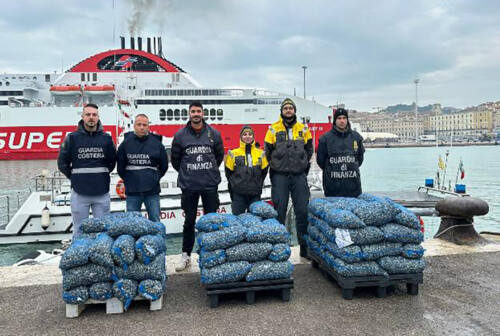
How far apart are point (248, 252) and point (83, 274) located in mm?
1340

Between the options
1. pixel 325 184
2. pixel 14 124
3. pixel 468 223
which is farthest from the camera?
pixel 14 124

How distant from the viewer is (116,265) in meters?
3.02

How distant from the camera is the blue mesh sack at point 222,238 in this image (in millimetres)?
3184

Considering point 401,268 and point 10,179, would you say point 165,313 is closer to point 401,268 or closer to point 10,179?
point 401,268

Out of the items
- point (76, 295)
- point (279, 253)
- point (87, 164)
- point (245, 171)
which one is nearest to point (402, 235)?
point (279, 253)

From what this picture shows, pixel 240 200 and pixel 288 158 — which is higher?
pixel 288 158

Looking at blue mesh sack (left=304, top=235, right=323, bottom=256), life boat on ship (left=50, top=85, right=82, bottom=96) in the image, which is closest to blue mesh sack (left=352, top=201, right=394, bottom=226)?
blue mesh sack (left=304, top=235, right=323, bottom=256)

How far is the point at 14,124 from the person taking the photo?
35156 millimetres

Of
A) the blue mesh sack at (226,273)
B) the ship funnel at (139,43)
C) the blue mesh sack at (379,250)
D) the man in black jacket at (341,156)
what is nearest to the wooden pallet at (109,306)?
the blue mesh sack at (226,273)

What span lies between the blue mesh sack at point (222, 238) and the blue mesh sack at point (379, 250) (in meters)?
1.09

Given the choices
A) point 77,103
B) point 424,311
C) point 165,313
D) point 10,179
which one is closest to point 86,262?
point 165,313

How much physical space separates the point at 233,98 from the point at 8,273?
1363 inches

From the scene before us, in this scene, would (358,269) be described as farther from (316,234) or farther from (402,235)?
(316,234)

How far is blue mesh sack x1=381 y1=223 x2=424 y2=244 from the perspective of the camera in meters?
3.33
